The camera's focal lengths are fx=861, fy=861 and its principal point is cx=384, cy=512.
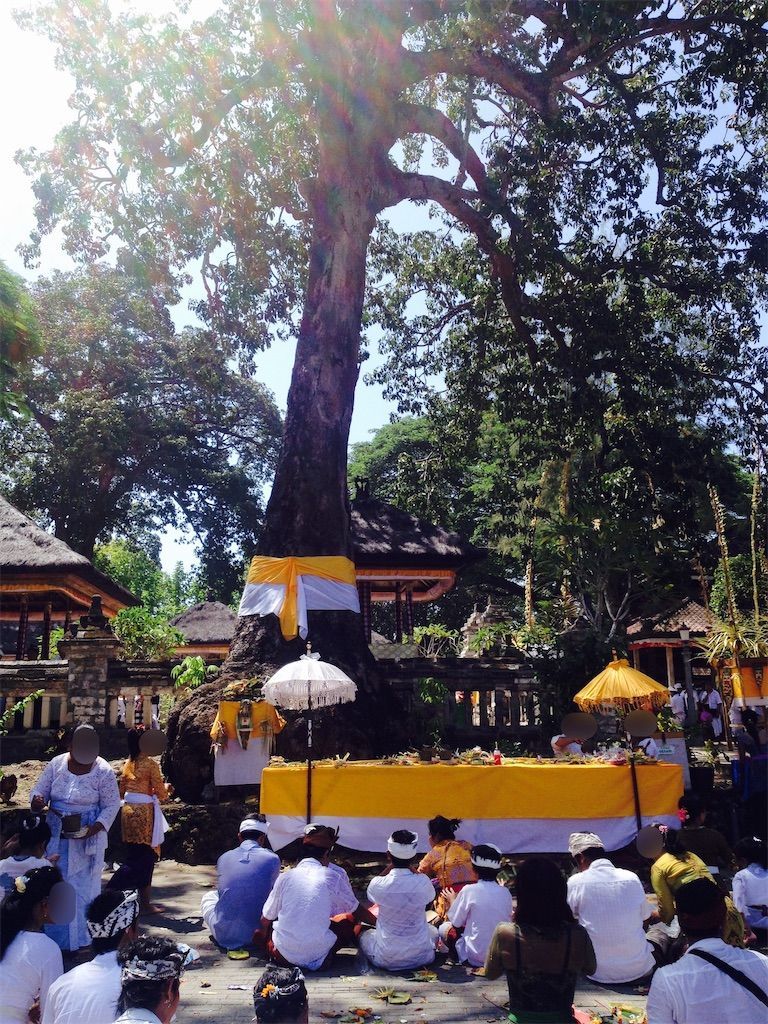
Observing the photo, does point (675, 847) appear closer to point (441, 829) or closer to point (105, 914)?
point (441, 829)

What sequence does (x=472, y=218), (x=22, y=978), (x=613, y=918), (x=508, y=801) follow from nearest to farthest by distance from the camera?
(x=22, y=978) → (x=613, y=918) → (x=508, y=801) → (x=472, y=218)

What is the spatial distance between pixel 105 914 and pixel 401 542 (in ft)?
49.1

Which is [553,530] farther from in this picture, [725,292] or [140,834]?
[140,834]

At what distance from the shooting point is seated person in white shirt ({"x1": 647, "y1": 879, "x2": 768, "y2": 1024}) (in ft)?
10.1

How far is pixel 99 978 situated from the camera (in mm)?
3355

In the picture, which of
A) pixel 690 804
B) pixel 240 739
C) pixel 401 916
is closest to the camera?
A: pixel 401 916

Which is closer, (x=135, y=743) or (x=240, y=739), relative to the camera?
(x=135, y=743)

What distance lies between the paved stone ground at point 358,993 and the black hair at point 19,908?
163 cm

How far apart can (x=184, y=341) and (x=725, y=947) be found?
29.4 m

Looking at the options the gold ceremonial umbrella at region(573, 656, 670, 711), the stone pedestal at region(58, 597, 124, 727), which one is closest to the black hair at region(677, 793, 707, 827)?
the gold ceremonial umbrella at region(573, 656, 670, 711)

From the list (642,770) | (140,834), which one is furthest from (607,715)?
(140,834)

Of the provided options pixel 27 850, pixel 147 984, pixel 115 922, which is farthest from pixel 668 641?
pixel 147 984

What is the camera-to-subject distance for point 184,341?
30391 millimetres

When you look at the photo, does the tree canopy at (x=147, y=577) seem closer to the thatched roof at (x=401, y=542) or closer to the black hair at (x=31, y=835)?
the thatched roof at (x=401, y=542)
